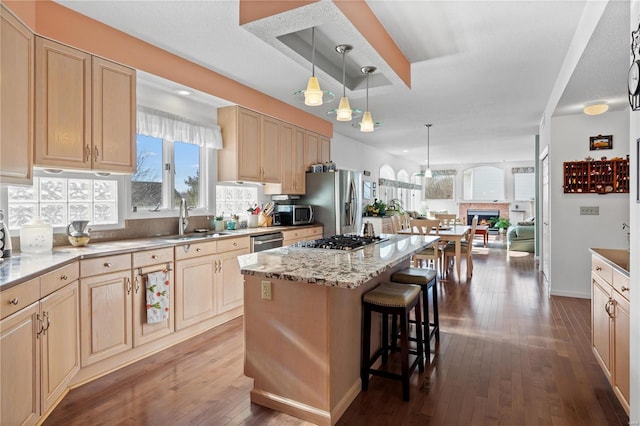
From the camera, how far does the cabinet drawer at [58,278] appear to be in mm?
1943

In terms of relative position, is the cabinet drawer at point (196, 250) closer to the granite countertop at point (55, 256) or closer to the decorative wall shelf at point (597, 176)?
the granite countertop at point (55, 256)

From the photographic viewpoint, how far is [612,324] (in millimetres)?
2121

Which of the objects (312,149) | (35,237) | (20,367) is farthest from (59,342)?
(312,149)

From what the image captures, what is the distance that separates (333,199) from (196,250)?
247 cm

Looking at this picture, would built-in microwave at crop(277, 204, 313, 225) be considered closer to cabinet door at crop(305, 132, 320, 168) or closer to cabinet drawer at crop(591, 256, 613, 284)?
cabinet door at crop(305, 132, 320, 168)

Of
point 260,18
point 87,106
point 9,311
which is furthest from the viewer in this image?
point 87,106

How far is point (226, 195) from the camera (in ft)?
15.0

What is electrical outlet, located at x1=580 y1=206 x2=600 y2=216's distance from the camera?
434cm

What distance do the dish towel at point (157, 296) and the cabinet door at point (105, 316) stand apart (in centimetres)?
14

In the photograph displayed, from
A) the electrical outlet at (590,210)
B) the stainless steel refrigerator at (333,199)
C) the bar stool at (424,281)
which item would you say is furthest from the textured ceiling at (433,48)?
the bar stool at (424,281)

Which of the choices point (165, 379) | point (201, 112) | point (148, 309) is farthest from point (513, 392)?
point (201, 112)

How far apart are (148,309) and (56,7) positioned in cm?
227

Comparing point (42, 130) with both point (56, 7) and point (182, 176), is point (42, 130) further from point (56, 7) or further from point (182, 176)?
point (182, 176)

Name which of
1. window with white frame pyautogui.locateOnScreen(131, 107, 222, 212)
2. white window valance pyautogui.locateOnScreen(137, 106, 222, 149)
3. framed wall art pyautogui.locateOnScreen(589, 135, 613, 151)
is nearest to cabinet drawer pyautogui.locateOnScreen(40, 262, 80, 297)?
window with white frame pyautogui.locateOnScreen(131, 107, 222, 212)
